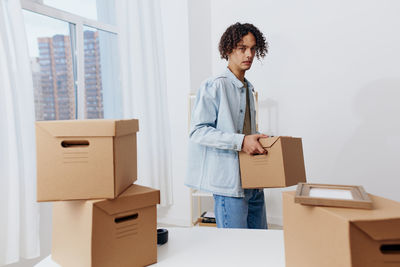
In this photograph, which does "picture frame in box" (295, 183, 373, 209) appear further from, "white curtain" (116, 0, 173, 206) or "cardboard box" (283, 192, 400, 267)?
"white curtain" (116, 0, 173, 206)

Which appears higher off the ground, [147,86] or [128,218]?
[147,86]

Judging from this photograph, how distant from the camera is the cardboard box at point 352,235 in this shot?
0.61m

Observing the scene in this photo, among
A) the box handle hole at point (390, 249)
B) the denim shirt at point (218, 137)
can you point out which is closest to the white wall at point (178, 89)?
the denim shirt at point (218, 137)

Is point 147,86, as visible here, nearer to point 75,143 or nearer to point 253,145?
point 253,145

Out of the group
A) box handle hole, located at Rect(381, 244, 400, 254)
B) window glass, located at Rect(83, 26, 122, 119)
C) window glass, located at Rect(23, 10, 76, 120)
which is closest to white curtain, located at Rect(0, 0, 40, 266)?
window glass, located at Rect(23, 10, 76, 120)

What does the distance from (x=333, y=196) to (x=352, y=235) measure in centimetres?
12

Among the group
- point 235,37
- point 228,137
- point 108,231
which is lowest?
point 108,231

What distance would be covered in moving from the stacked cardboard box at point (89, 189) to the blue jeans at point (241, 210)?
560 mm

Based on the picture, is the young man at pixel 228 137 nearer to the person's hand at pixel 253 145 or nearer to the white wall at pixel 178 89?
the person's hand at pixel 253 145

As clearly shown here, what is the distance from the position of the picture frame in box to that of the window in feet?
6.25

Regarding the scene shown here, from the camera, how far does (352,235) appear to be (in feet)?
1.99

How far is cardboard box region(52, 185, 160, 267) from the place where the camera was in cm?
85

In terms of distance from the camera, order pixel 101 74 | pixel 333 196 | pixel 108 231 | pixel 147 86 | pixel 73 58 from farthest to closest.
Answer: pixel 147 86 < pixel 101 74 < pixel 73 58 < pixel 108 231 < pixel 333 196

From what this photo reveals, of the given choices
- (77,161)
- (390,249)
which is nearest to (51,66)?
(77,161)
